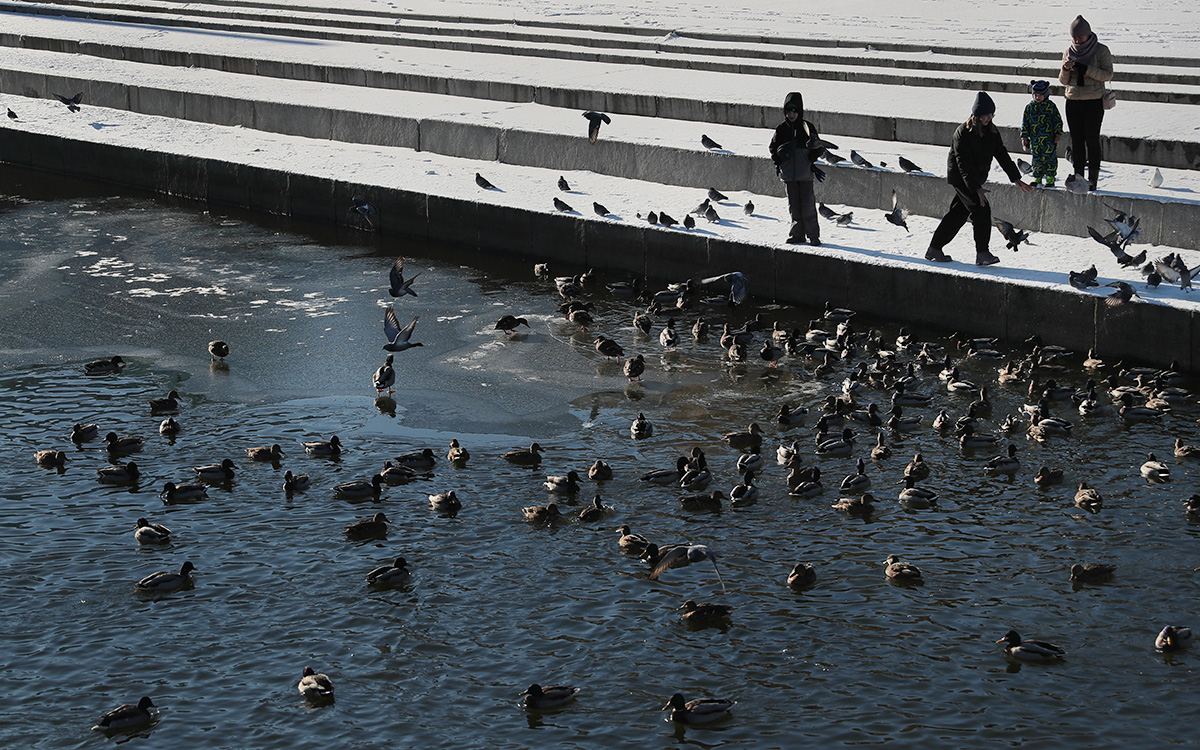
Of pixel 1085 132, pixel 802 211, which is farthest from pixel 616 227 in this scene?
pixel 1085 132

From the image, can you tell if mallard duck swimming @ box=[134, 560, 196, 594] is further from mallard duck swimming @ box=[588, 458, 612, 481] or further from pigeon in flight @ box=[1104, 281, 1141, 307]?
pigeon in flight @ box=[1104, 281, 1141, 307]

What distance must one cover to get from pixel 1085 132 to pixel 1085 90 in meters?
0.54

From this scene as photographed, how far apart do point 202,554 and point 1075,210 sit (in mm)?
11031

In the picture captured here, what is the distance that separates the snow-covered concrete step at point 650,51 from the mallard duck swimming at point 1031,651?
53.6 ft

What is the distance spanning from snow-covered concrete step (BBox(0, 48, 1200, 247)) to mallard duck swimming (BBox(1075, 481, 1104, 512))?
247 inches

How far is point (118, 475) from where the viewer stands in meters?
11.9

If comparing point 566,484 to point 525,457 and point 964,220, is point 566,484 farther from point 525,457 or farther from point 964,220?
point 964,220

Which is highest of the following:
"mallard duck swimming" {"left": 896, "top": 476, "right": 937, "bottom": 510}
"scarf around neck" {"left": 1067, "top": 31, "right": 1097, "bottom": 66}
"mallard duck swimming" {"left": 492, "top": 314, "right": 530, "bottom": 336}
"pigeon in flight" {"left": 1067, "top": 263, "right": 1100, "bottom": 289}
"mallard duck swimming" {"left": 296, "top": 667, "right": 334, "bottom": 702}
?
"scarf around neck" {"left": 1067, "top": 31, "right": 1097, "bottom": 66}

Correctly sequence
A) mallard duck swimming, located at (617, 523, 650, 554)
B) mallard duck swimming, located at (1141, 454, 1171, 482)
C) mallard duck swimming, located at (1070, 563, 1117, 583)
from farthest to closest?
mallard duck swimming, located at (1141, 454, 1171, 482)
mallard duck swimming, located at (617, 523, 650, 554)
mallard duck swimming, located at (1070, 563, 1117, 583)

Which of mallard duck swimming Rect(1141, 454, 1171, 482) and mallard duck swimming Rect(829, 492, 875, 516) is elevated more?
mallard duck swimming Rect(1141, 454, 1171, 482)

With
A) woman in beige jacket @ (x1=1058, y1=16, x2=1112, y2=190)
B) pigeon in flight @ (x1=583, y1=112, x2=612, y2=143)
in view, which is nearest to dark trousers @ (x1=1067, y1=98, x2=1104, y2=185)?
woman in beige jacket @ (x1=1058, y1=16, x2=1112, y2=190)

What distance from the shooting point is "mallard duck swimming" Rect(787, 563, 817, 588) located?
977 centimetres

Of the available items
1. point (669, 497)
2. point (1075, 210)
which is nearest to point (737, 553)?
point (669, 497)

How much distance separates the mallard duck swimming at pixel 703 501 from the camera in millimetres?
11000
